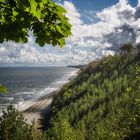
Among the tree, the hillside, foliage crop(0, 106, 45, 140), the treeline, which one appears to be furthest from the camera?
the hillside

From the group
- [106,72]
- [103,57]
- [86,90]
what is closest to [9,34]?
[86,90]

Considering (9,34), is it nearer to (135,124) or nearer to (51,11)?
(51,11)

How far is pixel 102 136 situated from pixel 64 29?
13521 millimetres

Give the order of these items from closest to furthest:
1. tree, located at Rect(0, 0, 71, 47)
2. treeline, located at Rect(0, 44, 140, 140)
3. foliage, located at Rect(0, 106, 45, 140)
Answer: tree, located at Rect(0, 0, 71, 47) → treeline, located at Rect(0, 44, 140, 140) → foliage, located at Rect(0, 106, 45, 140)

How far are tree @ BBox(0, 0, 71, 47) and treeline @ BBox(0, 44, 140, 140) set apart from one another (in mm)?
12476

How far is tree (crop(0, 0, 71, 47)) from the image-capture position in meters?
5.75

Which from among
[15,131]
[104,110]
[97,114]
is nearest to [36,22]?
[15,131]

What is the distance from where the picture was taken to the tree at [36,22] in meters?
5.75

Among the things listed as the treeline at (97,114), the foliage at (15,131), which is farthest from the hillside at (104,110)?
the foliage at (15,131)

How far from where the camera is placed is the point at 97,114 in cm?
4006

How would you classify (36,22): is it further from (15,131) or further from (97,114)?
(97,114)

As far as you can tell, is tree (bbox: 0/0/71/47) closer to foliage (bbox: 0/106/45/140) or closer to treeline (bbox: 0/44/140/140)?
treeline (bbox: 0/44/140/140)

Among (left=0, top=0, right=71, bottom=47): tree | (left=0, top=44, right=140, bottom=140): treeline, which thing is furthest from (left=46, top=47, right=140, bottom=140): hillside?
(left=0, top=0, right=71, bottom=47): tree

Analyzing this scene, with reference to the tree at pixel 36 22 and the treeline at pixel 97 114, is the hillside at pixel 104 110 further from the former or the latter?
the tree at pixel 36 22
